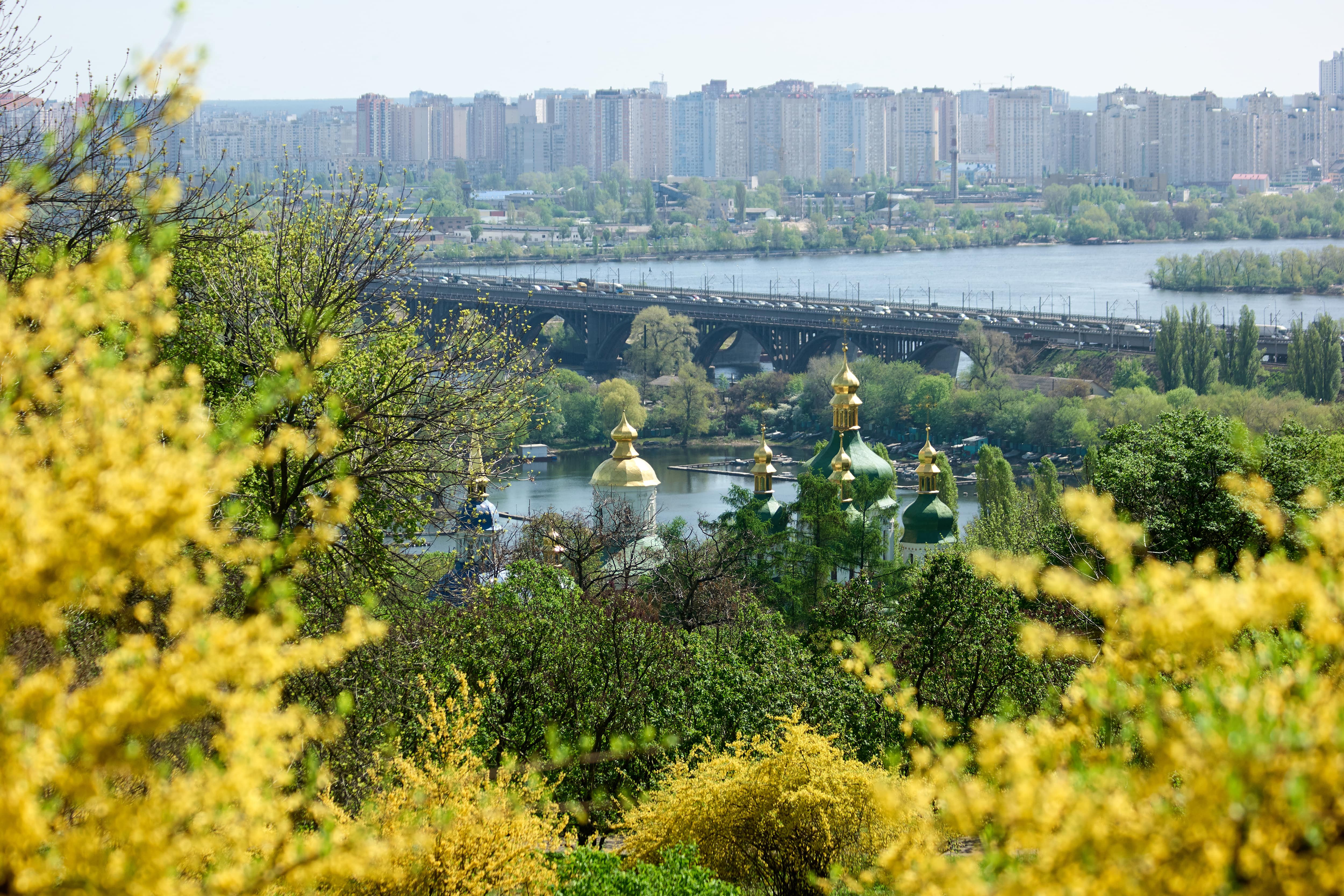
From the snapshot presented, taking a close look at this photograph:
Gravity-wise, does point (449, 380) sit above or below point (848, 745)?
above

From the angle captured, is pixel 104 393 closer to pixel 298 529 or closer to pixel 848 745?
pixel 298 529

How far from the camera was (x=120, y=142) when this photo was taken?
6.12m

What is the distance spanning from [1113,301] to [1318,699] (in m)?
60.0

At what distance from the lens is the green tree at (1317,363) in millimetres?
35781

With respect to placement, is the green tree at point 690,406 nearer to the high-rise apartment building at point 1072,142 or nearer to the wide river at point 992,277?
the wide river at point 992,277

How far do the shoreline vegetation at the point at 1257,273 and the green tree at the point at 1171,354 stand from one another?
24.9 meters

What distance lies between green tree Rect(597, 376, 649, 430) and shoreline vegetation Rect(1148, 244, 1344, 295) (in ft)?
98.4

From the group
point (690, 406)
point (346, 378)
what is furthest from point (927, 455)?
point (690, 406)

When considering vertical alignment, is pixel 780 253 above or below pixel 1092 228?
below

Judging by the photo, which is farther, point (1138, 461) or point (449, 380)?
point (1138, 461)

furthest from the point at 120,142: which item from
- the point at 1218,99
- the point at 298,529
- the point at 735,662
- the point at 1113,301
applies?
the point at 1218,99

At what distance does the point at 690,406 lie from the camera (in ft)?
144

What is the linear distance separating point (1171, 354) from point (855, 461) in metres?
22.6

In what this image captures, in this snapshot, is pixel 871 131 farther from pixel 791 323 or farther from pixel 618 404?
pixel 618 404
